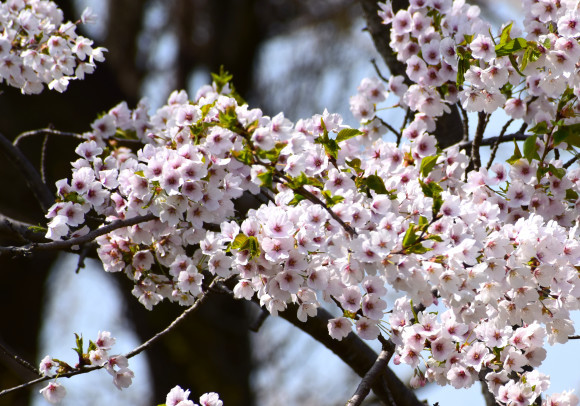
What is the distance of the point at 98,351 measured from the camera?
7.41 feet

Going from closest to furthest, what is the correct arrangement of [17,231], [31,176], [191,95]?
[17,231], [31,176], [191,95]

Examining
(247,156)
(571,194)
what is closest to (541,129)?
(571,194)

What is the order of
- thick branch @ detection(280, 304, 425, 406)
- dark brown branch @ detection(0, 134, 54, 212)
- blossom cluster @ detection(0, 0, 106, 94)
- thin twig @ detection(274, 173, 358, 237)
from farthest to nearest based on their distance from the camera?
dark brown branch @ detection(0, 134, 54, 212) < thick branch @ detection(280, 304, 425, 406) < blossom cluster @ detection(0, 0, 106, 94) < thin twig @ detection(274, 173, 358, 237)

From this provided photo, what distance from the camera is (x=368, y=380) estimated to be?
7.68 ft

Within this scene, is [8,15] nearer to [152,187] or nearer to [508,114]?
[152,187]

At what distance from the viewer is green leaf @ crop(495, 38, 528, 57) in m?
2.16

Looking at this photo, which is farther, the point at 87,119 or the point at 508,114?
the point at 87,119

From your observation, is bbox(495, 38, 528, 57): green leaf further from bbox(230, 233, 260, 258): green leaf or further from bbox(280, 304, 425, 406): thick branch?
bbox(280, 304, 425, 406): thick branch

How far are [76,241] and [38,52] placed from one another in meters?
1.04

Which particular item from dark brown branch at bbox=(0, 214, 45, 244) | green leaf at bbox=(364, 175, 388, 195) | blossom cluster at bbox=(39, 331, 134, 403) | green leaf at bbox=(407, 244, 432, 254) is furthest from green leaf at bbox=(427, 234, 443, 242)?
dark brown branch at bbox=(0, 214, 45, 244)

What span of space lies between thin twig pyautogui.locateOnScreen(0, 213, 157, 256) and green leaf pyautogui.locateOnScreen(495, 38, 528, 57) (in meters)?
1.17

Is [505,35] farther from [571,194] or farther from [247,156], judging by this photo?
[247,156]

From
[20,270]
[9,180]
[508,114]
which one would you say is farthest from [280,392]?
[508,114]

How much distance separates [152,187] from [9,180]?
5.09m
